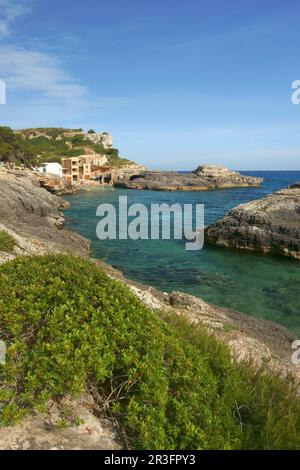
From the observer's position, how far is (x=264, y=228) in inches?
1161

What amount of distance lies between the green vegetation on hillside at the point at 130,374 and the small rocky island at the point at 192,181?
3620 inches

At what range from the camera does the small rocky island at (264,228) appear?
1101 inches

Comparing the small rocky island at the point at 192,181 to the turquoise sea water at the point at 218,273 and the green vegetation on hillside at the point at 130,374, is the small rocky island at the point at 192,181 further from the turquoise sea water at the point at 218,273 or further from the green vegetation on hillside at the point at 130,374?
the green vegetation on hillside at the point at 130,374

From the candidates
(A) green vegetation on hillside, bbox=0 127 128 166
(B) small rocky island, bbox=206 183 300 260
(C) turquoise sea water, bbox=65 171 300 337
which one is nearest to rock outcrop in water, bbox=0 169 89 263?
(C) turquoise sea water, bbox=65 171 300 337

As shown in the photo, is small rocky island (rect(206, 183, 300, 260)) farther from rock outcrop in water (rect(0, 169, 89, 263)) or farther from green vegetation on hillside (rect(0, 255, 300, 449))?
green vegetation on hillside (rect(0, 255, 300, 449))

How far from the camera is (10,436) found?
3.79 metres

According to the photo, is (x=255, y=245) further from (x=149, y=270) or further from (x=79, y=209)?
(x=79, y=209)

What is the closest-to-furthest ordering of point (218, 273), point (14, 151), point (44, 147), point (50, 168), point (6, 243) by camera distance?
point (6, 243)
point (218, 273)
point (14, 151)
point (50, 168)
point (44, 147)

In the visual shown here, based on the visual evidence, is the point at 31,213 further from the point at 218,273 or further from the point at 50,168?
the point at 50,168

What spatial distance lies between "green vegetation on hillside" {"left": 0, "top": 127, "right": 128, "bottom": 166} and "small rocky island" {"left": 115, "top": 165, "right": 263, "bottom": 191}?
86.2 feet

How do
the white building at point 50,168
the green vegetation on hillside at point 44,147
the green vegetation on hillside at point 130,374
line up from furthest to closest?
the white building at point 50,168 → the green vegetation on hillside at point 44,147 → the green vegetation on hillside at point 130,374

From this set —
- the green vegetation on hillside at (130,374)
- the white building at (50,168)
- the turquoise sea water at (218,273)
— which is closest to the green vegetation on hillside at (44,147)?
the white building at (50,168)

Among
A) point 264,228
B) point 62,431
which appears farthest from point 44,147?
point 62,431

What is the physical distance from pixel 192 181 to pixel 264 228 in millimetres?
76739
